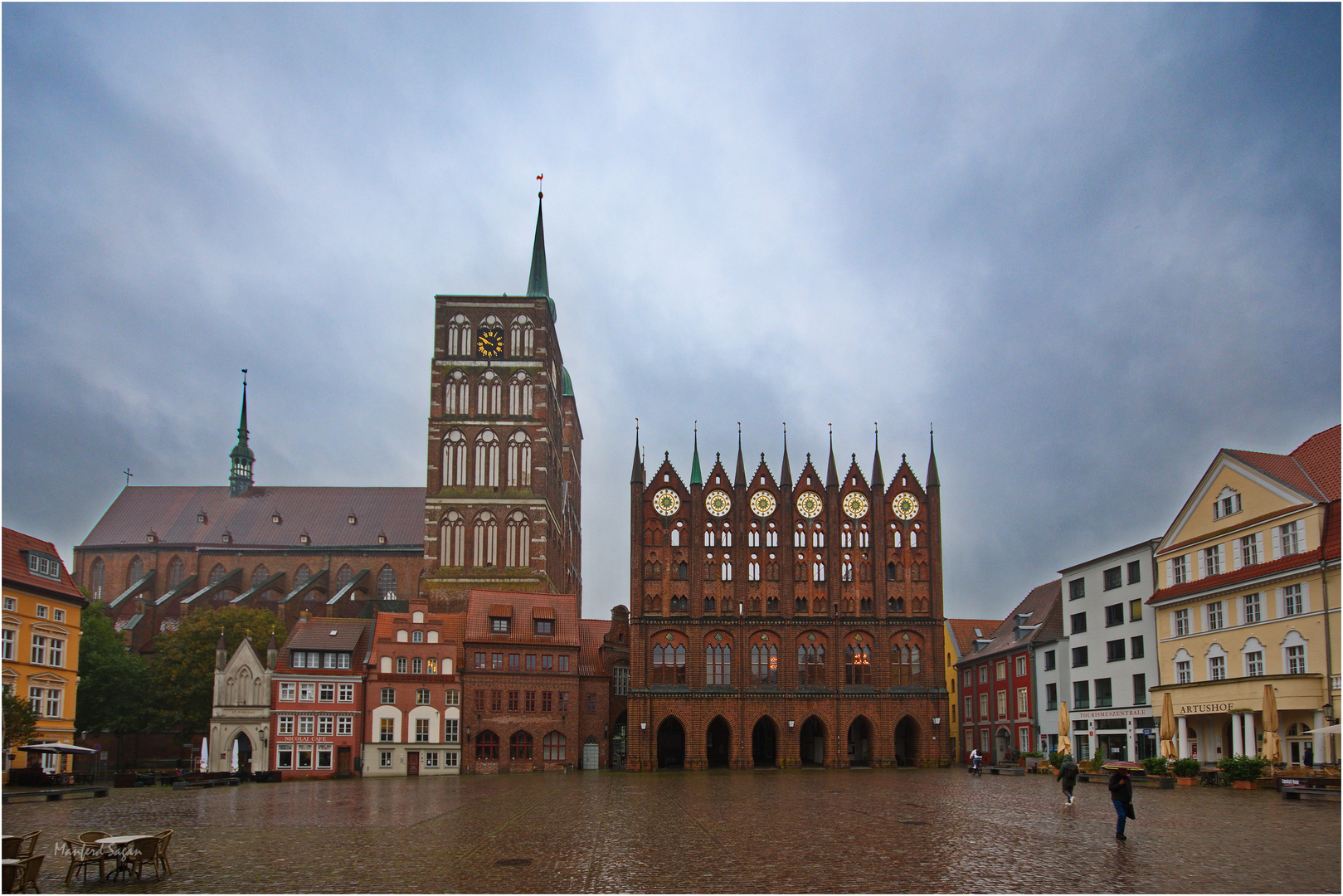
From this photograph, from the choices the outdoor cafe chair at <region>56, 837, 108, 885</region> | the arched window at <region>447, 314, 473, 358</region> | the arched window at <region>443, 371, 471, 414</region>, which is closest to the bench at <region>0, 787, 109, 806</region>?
the outdoor cafe chair at <region>56, 837, 108, 885</region>

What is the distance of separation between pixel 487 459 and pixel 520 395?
6.06 metres

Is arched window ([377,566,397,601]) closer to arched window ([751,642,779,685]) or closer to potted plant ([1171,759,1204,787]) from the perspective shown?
arched window ([751,642,779,685])

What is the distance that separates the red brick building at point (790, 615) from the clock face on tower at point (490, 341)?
23387 mm

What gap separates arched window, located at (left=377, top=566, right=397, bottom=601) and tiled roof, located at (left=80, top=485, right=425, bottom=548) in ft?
8.97

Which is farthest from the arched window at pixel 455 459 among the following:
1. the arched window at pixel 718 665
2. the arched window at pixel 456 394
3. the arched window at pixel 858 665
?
the arched window at pixel 858 665

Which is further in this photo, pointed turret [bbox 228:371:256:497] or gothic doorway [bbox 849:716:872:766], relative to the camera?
pointed turret [bbox 228:371:256:497]

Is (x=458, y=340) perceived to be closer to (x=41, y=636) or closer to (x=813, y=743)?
(x=813, y=743)

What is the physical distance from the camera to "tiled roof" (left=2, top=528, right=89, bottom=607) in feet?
171

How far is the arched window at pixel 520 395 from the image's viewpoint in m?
91.3

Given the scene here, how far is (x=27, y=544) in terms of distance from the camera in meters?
55.0

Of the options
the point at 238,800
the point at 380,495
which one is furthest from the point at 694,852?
the point at 380,495

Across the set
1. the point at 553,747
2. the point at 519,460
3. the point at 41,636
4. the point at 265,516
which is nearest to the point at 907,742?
the point at 553,747

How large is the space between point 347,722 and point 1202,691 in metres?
46.9

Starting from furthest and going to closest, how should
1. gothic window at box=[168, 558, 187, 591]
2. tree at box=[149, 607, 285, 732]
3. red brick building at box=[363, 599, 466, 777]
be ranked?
gothic window at box=[168, 558, 187, 591] → tree at box=[149, 607, 285, 732] → red brick building at box=[363, 599, 466, 777]
